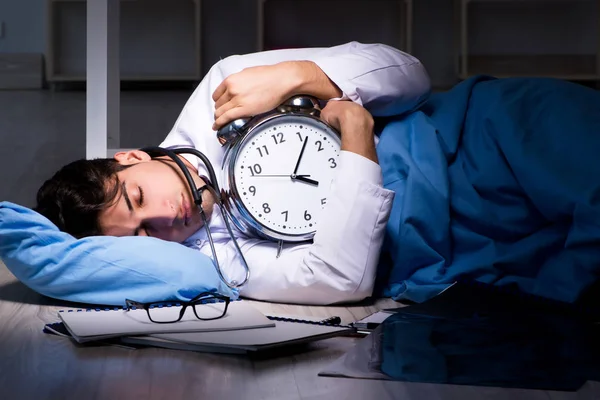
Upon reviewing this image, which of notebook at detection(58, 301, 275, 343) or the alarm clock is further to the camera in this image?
the alarm clock

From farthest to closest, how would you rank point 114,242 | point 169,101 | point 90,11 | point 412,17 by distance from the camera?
point 412,17
point 169,101
point 90,11
point 114,242

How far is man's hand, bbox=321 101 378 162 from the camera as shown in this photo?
1.71 m

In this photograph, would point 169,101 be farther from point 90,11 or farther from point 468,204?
point 468,204

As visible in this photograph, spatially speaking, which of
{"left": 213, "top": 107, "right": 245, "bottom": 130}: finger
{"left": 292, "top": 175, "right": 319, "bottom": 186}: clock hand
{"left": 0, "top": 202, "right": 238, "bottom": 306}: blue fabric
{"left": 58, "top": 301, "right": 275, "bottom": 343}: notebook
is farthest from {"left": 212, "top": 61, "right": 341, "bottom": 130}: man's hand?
{"left": 58, "top": 301, "right": 275, "bottom": 343}: notebook

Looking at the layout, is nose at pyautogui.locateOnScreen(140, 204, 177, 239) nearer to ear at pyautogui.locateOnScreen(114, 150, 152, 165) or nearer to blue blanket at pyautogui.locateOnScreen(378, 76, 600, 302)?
ear at pyautogui.locateOnScreen(114, 150, 152, 165)

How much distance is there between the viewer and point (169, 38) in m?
5.74

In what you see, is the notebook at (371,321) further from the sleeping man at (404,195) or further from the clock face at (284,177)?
the clock face at (284,177)

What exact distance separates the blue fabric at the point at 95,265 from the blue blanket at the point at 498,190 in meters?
0.40

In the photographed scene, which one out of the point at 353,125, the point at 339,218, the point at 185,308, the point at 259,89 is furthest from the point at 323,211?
the point at 185,308

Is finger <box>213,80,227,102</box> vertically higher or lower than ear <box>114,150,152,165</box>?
higher

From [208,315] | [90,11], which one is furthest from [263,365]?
[90,11]

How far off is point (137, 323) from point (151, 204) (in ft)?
1.10

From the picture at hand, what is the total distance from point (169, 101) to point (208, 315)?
359 cm

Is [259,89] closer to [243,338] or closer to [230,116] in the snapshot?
[230,116]
